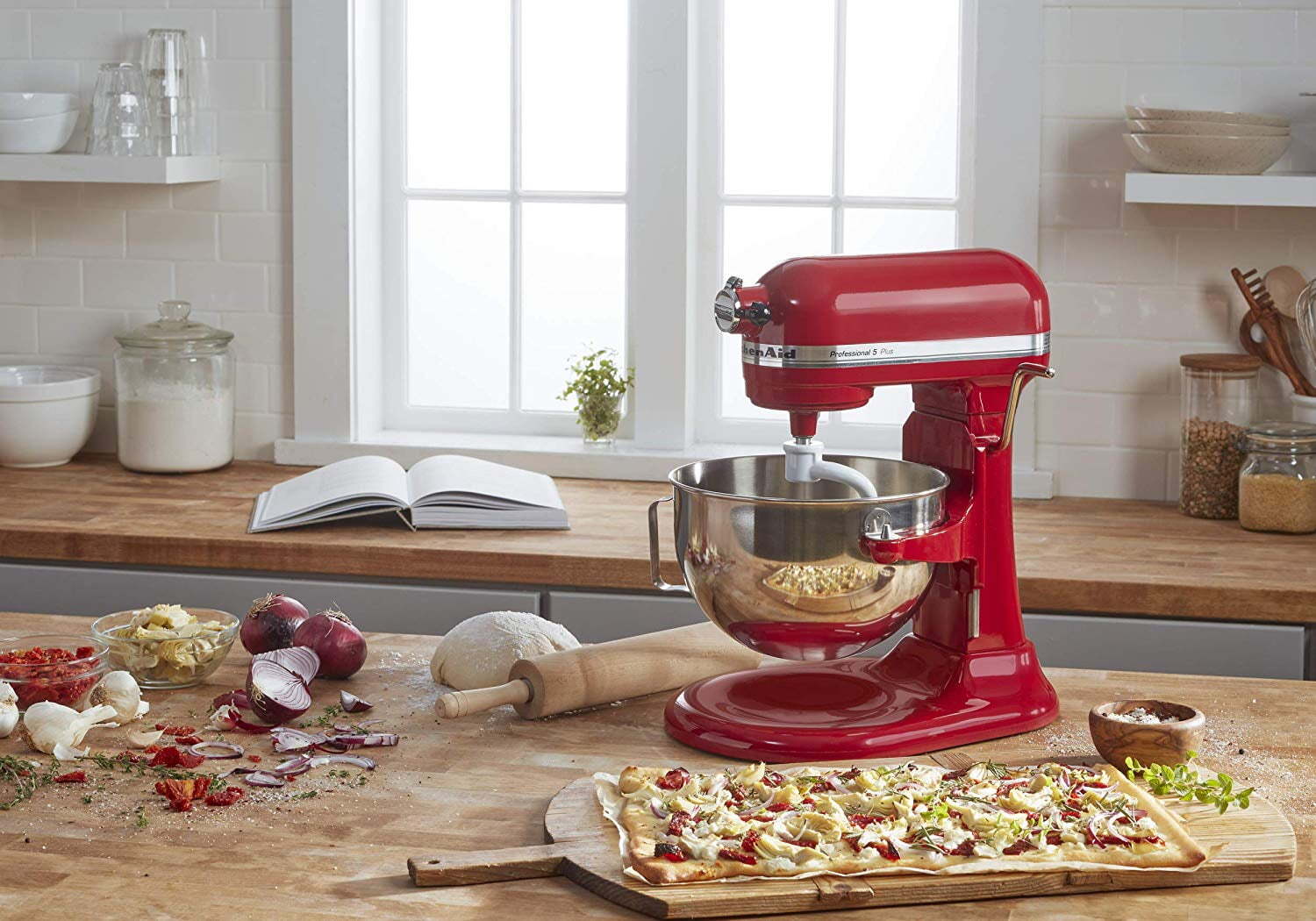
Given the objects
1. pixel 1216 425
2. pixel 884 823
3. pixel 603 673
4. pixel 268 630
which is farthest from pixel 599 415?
pixel 884 823

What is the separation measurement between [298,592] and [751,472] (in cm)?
140

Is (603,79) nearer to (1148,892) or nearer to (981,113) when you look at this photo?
(981,113)

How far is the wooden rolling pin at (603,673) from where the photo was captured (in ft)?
5.99

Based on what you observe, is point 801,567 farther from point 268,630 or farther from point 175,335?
point 175,335

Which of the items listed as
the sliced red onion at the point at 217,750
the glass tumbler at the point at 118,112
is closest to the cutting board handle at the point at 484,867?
the sliced red onion at the point at 217,750

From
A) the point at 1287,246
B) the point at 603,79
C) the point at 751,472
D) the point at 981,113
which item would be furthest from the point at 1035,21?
the point at 751,472

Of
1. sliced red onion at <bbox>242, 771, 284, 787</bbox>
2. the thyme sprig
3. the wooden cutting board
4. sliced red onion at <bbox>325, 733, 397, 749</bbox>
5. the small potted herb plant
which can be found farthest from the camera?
the small potted herb plant

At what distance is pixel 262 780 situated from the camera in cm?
166

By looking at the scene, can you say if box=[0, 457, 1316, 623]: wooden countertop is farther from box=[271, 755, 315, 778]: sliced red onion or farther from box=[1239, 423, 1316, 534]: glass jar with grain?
box=[271, 755, 315, 778]: sliced red onion

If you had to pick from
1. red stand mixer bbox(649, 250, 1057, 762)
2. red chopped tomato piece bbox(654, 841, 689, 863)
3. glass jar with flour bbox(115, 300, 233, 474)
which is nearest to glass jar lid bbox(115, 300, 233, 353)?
glass jar with flour bbox(115, 300, 233, 474)

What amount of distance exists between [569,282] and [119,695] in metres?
2.09

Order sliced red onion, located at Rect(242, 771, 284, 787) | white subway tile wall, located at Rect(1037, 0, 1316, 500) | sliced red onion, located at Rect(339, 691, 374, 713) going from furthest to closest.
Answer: white subway tile wall, located at Rect(1037, 0, 1316, 500), sliced red onion, located at Rect(339, 691, 374, 713), sliced red onion, located at Rect(242, 771, 284, 787)

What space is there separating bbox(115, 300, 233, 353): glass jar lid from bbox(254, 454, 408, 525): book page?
417 mm

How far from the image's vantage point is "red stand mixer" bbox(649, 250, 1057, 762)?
5.59 feet
